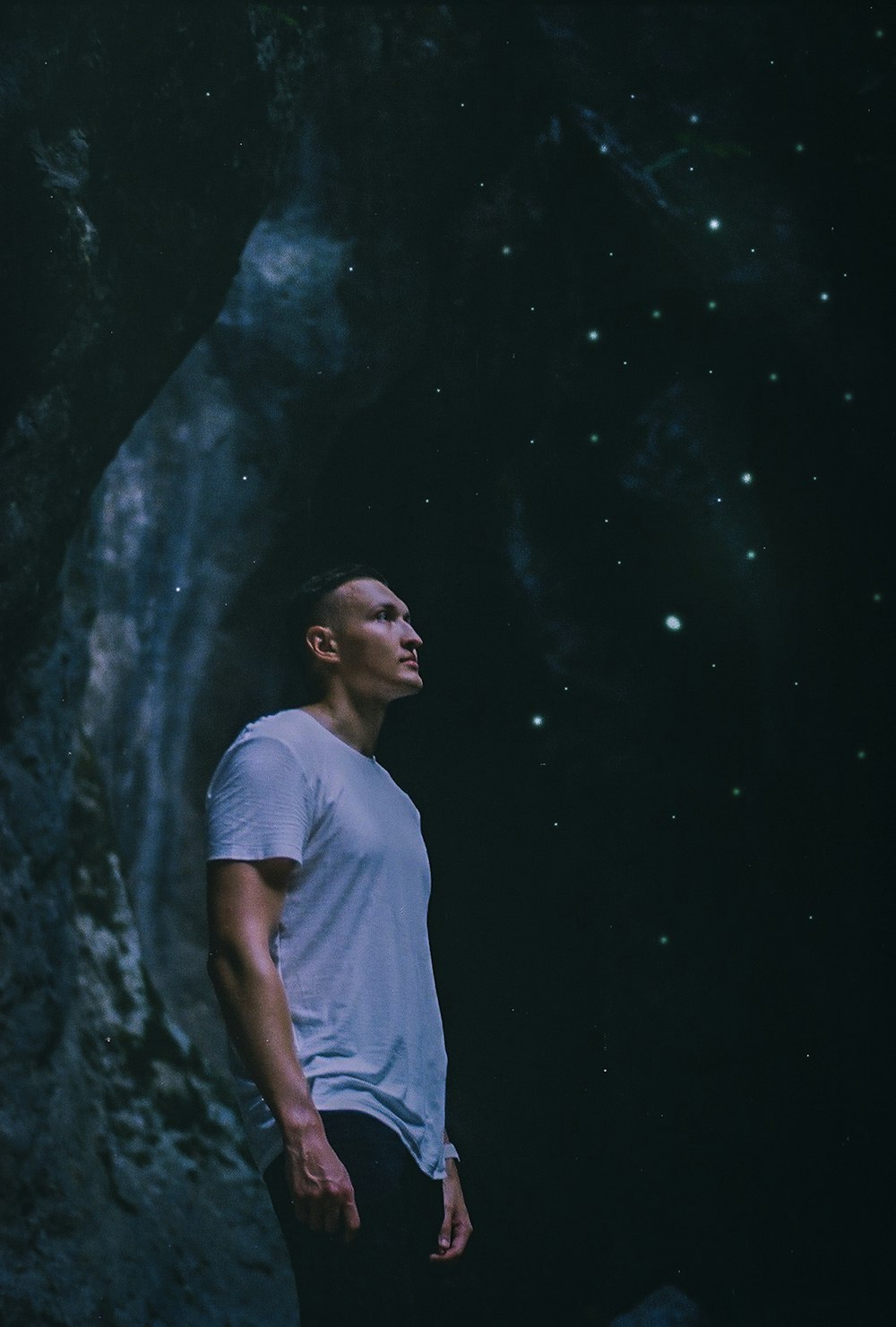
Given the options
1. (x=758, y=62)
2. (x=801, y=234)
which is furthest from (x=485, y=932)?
(x=758, y=62)

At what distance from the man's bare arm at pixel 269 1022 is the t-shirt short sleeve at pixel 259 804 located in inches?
1.2

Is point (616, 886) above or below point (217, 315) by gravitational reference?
below

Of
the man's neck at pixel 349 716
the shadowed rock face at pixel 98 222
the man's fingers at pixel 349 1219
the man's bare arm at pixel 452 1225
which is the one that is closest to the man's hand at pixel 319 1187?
the man's fingers at pixel 349 1219

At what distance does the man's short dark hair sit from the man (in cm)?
27

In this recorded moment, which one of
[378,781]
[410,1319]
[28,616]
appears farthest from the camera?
[28,616]

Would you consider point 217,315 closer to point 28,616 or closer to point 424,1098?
point 28,616

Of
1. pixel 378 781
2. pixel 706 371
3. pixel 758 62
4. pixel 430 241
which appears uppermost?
pixel 758 62

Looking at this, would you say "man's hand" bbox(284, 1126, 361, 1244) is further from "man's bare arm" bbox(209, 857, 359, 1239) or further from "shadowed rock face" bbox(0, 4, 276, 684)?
"shadowed rock face" bbox(0, 4, 276, 684)

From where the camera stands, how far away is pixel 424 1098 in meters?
2.07

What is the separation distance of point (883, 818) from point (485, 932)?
1.78m

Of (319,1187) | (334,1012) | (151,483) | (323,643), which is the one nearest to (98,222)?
(151,483)

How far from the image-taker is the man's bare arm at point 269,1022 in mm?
1721

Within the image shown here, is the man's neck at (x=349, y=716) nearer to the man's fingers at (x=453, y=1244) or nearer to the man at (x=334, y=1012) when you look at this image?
the man at (x=334, y=1012)

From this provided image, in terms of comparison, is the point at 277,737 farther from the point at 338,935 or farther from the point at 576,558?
the point at 576,558
